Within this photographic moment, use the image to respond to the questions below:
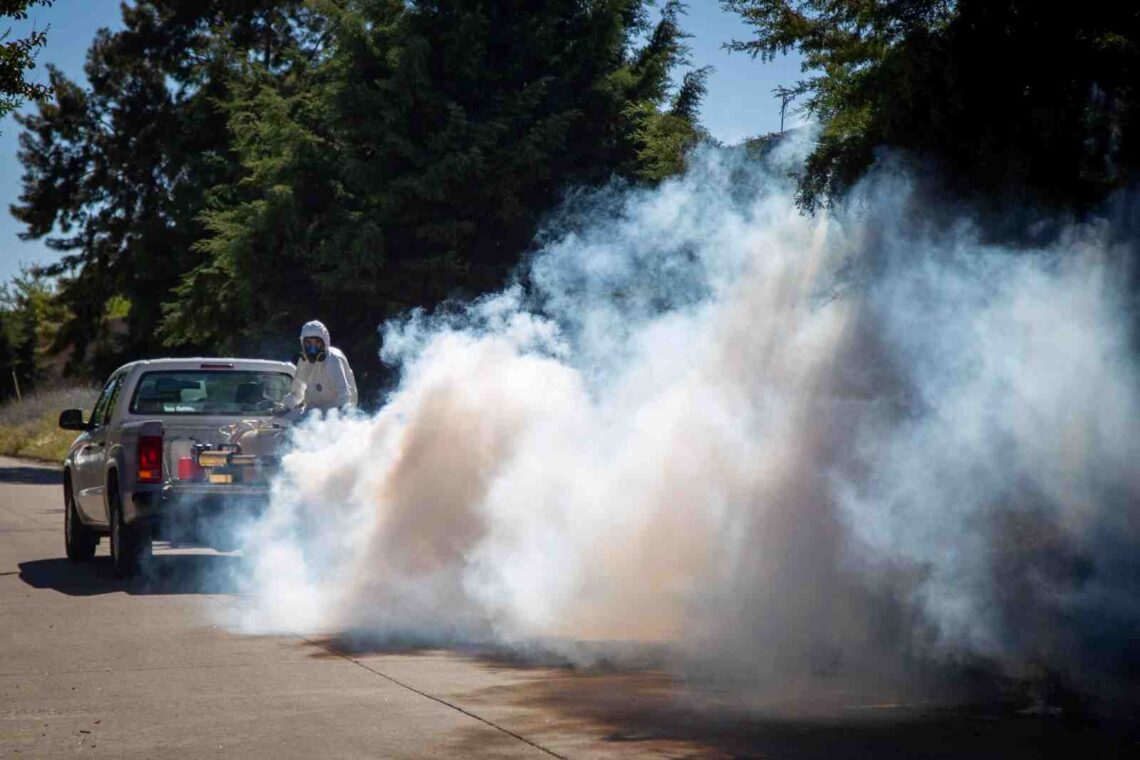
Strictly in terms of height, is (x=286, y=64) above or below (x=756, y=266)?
above

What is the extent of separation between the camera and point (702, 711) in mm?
7098

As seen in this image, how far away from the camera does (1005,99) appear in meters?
9.73

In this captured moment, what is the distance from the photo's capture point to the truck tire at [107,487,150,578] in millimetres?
12328

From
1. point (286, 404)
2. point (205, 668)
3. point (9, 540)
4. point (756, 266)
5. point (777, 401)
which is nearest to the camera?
point (205, 668)

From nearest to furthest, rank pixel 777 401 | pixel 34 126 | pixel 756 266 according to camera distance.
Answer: pixel 777 401
pixel 756 266
pixel 34 126

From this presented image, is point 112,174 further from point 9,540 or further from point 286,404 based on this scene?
point 286,404

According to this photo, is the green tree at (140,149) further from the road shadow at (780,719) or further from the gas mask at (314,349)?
the road shadow at (780,719)

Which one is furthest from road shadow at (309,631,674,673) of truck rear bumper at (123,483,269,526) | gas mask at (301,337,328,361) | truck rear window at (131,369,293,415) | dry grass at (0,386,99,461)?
dry grass at (0,386,99,461)

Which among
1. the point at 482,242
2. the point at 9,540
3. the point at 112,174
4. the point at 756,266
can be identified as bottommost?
the point at 9,540

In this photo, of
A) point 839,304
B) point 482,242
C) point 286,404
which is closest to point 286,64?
point 482,242

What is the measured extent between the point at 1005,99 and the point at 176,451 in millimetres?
7201

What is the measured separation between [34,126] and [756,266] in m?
38.6

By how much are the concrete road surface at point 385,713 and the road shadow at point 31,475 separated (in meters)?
22.8

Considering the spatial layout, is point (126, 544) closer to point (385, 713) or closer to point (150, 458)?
point (150, 458)
